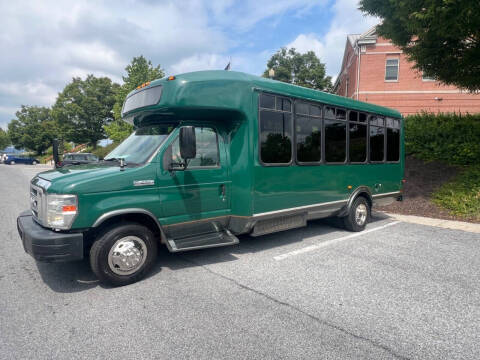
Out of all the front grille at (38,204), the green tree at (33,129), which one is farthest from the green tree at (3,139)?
the front grille at (38,204)

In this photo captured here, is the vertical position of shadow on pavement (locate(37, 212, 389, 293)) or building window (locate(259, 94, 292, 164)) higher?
building window (locate(259, 94, 292, 164))

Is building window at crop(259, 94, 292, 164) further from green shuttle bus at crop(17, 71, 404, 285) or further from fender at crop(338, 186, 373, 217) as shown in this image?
fender at crop(338, 186, 373, 217)

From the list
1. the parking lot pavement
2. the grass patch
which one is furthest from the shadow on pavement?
the grass patch

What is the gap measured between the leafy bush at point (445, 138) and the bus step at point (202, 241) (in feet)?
36.0

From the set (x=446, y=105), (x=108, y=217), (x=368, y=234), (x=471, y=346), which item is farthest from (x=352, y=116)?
(x=446, y=105)

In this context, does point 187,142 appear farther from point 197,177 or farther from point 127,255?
point 127,255

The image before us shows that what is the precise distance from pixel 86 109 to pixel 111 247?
48.7 m

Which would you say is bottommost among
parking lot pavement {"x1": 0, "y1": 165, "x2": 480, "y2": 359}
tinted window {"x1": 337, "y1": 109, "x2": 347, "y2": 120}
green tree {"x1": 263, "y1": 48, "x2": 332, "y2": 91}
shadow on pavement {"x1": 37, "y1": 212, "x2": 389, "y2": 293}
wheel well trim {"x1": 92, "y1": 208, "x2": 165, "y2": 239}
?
parking lot pavement {"x1": 0, "y1": 165, "x2": 480, "y2": 359}

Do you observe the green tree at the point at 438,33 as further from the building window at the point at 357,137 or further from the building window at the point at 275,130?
the building window at the point at 275,130

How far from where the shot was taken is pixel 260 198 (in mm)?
5043

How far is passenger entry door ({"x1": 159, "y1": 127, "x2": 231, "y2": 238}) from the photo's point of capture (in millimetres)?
4387

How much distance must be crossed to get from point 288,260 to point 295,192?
125 cm

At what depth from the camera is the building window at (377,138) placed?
7.25 m

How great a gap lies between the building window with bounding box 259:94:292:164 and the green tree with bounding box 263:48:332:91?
3829 centimetres
